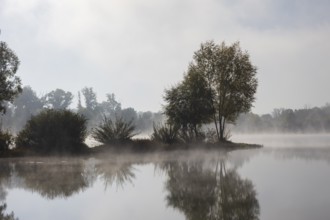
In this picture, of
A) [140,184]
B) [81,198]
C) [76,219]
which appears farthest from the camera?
[140,184]

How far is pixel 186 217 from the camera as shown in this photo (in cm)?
646

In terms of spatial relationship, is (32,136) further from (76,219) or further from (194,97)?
(76,219)

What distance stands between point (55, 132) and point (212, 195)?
610 inches

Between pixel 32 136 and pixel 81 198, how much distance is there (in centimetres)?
1526

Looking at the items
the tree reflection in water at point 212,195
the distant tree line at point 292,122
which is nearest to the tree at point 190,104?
the tree reflection in water at point 212,195

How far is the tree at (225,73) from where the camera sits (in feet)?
108

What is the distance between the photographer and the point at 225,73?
3303cm

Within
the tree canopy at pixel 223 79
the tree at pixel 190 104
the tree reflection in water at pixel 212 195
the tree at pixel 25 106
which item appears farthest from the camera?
the tree at pixel 25 106

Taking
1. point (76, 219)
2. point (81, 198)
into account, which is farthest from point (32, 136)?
point (76, 219)

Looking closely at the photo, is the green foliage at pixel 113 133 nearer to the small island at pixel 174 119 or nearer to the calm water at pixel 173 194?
the small island at pixel 174 119

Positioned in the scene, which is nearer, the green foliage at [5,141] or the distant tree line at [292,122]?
the green foliage at [5,141]

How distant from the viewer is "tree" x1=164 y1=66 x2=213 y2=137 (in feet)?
93.9

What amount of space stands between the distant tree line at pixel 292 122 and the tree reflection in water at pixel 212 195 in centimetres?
7383

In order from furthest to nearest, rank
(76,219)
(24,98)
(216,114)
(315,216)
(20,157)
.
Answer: (24,98) < (216,114) < (20,157) < (76,219) < (315,216)
